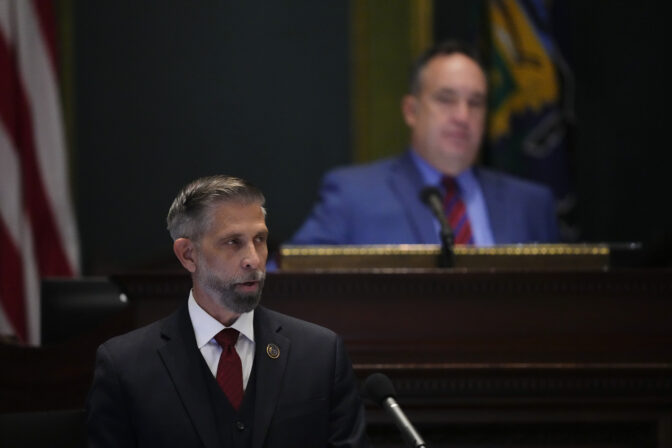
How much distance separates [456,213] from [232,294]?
84.2 inches

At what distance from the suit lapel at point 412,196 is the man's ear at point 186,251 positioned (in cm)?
187

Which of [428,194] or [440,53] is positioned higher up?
[440,53]

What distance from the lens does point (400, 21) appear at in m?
6.08

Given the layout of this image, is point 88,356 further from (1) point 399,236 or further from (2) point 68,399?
(1) point 399,236

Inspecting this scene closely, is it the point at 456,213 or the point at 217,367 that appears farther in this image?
the point at 456,213

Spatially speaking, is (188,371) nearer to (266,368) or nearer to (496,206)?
(266,368)

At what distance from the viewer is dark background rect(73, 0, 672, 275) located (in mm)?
5957

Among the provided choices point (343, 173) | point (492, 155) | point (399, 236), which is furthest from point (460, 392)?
point (492, 155)

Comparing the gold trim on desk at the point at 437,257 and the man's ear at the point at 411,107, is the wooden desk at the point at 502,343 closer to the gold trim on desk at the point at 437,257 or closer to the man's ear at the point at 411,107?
the gold trim on desk at the point at 437,257

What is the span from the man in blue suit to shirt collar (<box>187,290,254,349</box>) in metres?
1.86

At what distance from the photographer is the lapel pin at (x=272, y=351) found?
2137mm

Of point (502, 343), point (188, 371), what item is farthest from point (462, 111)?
point (188, 371)

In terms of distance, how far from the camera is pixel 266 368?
212cm

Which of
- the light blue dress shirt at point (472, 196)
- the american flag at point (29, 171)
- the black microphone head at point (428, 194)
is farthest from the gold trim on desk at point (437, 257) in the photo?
the american flag at point (29, 171)
